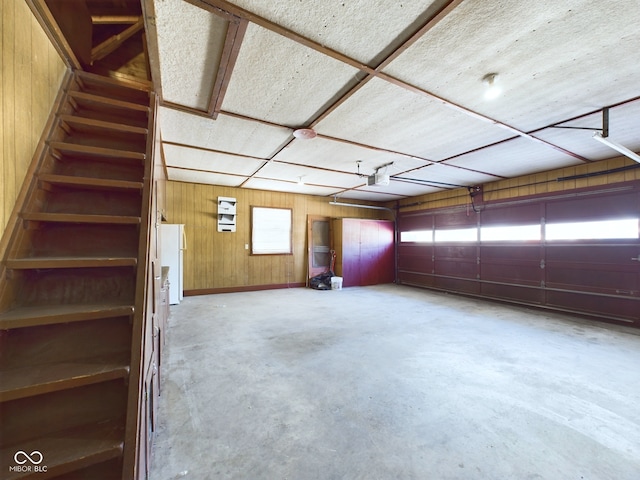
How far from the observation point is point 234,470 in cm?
151

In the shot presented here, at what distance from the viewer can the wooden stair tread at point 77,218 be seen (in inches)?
55.6

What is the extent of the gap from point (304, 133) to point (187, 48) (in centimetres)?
155

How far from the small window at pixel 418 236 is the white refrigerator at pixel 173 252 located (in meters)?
5.97

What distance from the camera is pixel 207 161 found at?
456cm

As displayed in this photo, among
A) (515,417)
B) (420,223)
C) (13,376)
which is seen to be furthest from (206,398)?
(420,223)

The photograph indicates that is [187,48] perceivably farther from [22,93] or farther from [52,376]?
[52,376]

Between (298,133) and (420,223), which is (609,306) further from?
(298,133)

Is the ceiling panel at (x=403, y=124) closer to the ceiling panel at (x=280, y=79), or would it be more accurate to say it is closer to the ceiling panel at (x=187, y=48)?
the ceiling panel at (x=280, y=79)

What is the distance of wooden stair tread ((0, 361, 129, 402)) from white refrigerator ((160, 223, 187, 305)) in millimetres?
4355

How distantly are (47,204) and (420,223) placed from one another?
7.48m

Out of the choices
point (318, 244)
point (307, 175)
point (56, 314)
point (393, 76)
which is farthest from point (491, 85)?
point (318, 244)

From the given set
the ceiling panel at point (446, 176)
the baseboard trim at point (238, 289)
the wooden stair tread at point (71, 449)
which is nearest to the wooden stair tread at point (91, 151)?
the wooden stair tread at point (71, 449)

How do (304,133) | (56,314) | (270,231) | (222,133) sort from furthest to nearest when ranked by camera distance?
(270,231), (222,133), (304,133), (56,314)

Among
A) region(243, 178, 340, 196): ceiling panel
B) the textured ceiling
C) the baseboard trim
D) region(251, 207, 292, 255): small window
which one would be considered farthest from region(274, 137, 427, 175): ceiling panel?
the baseboard trim
